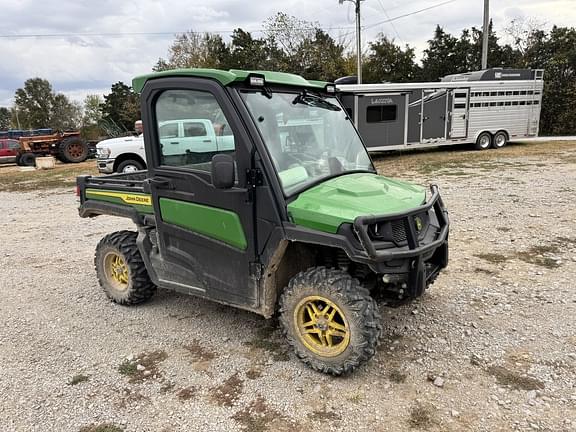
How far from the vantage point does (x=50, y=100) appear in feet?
183

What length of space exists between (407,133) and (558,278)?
37.3ft

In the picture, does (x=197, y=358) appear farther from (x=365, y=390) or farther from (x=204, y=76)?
(x=204, y=76)

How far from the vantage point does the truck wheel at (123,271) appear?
13.7ft

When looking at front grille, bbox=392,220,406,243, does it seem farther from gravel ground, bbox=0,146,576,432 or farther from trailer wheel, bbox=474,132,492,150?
trailer wheel, bbox=474,132,492,150

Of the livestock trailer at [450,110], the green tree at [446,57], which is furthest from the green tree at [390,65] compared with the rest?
the livestock trailer at [450,110]

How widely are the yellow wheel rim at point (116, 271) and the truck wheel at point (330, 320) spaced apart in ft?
6.52

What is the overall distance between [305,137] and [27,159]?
857 inches

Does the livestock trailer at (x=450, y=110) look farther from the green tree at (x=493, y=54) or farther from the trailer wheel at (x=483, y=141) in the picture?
the green tree at (x=493, y=54)

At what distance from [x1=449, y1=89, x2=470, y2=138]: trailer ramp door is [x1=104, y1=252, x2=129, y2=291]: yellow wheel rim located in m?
14.1

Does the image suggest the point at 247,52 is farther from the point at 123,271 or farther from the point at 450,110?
the point at 123,271

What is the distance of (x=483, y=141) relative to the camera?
16797 millimetres

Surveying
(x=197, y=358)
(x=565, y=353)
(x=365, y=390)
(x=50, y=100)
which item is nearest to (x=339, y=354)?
(x=365, y=390)

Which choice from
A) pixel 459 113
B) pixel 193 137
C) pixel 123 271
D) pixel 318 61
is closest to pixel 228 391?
pixel 193 137

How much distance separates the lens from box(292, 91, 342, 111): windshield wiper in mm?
3421
